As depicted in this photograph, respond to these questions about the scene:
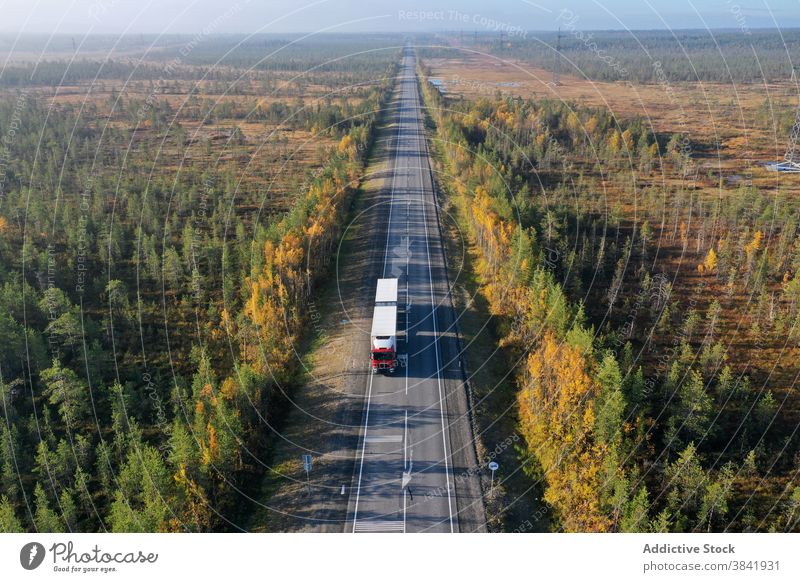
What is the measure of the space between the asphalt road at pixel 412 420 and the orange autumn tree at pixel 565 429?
519cm

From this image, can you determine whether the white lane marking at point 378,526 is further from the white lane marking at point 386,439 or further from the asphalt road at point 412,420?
the white lane marking at point 386,439

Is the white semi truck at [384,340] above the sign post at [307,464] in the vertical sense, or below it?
above

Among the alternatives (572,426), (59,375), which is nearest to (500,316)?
(572,426)

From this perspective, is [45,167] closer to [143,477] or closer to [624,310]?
[143,477]

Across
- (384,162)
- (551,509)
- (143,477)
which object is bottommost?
(551,509)

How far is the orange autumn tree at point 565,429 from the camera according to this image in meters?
30.7

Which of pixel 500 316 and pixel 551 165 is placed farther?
pixel 551 165

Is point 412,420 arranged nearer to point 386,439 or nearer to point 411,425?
point 411,425

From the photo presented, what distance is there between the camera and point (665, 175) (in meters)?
112

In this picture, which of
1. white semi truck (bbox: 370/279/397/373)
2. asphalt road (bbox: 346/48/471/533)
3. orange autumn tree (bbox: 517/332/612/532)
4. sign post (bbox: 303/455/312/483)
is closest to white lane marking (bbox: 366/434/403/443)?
asphalt road (bbox: 346/48/471/533)

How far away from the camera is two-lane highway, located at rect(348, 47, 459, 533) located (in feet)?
103

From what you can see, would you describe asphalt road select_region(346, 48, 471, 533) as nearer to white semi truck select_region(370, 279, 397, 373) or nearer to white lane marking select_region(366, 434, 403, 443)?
white lane marking select_region(366, 434, 403, 443)

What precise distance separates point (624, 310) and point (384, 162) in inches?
2356

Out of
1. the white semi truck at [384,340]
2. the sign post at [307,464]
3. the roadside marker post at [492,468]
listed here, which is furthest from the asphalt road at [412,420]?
the sign post at [307,464]
